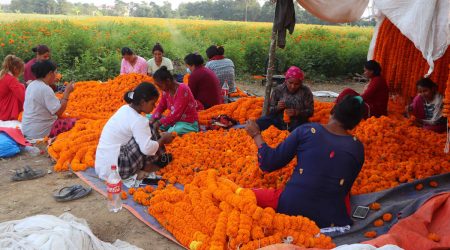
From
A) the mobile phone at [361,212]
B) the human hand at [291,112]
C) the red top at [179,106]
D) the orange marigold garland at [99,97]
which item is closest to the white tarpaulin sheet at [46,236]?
the mobile phone at [361,212]

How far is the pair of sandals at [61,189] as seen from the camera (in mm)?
4352

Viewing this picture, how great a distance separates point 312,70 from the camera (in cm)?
1454

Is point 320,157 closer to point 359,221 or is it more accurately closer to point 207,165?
point 359,221

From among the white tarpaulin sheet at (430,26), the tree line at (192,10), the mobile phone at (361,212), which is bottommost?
the mobile phone at (361,212)

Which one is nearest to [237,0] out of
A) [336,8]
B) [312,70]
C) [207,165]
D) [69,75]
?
[312,70]

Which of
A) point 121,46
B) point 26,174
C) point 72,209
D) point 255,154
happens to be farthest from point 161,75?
point 121,46

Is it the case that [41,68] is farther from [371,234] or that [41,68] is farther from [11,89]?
[371,234]

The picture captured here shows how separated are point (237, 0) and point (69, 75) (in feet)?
127

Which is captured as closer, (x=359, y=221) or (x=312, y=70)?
(x=359, y=221)

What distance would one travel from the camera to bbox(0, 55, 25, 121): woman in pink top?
6.57 metres

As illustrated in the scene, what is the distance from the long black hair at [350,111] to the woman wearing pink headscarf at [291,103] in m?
2.89

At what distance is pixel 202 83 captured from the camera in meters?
7.51

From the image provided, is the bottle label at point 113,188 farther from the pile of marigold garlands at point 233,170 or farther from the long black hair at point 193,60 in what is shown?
the long black hair at point 193,60

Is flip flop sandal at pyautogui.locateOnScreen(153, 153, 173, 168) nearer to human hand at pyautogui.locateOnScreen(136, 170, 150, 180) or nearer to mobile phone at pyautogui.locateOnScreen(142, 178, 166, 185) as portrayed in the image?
human hand at pyautogui.locateOnScreen(136, 170, 150, 180)
